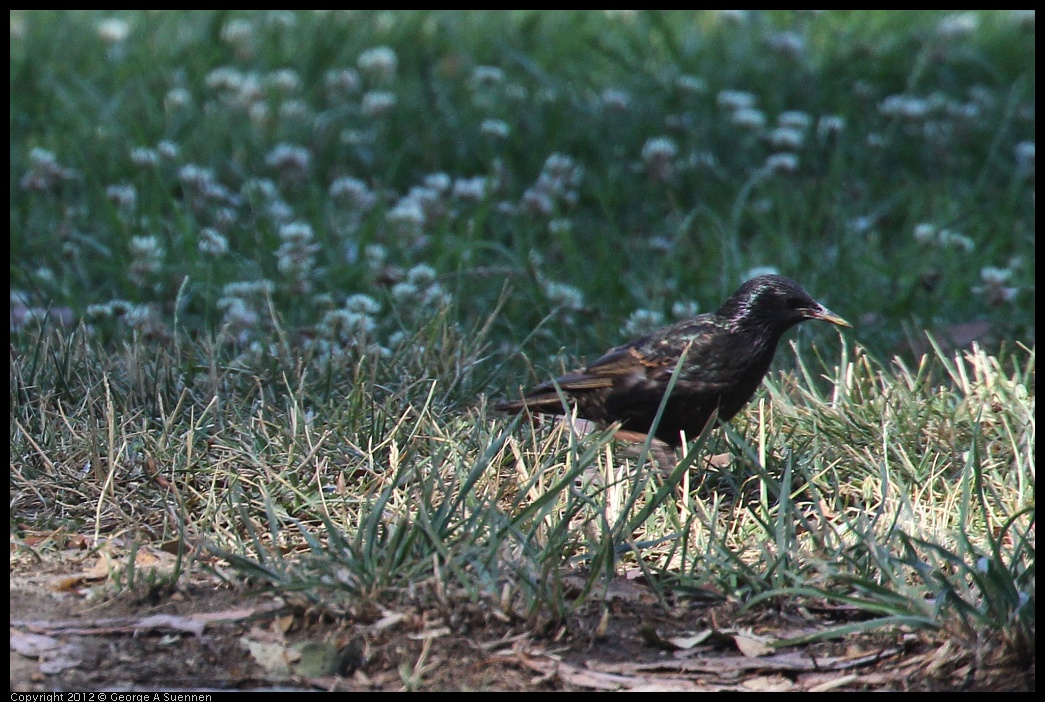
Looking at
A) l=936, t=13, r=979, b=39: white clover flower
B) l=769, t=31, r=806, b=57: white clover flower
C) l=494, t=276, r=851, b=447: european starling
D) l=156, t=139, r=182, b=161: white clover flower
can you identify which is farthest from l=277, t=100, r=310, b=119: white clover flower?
l=936, t=13, r=979, b=39: white clover flower

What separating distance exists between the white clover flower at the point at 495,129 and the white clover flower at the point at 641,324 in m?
1.99

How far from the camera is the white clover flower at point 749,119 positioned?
7.21 metres

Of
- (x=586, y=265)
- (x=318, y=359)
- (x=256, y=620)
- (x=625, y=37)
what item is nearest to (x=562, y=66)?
(x=625, y=37)

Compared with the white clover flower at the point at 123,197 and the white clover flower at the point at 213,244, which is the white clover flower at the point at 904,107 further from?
the white clover flower at the point at 123,197

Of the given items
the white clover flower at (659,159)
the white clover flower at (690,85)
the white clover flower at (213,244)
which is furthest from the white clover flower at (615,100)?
the white clover flower at (213,244)

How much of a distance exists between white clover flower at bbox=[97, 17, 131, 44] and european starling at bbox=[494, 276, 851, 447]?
5184 mm

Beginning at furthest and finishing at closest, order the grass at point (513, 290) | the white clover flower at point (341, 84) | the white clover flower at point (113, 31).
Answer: the white clover flower at point (113, 31) → the white clover flower at point (341, 84) → the grass at point (513, 290)

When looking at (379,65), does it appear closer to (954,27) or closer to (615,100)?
(615,100)

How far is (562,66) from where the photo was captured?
26.3 ft

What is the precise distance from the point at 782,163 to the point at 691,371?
3175mm

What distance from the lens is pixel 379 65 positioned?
7914 millimetres

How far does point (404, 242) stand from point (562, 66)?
2.27 metres

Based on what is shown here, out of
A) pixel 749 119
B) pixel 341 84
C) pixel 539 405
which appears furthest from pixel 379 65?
pixel 539 405

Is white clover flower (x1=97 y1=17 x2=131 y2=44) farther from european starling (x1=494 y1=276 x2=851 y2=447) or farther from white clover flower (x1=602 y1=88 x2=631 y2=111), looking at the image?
european starling (x1=494 y1=276 x2=851 y2=447)
